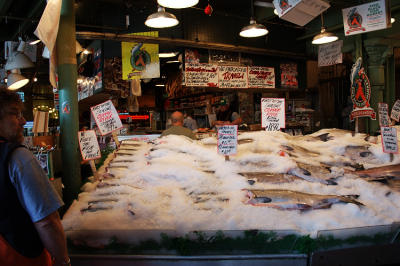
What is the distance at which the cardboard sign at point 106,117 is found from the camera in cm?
338

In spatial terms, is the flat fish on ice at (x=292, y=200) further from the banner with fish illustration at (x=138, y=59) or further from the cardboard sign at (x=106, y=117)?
the banner with fish illustration at (x=138, y=59)

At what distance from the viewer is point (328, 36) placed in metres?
6.40

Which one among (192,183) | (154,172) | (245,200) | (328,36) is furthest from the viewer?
(328,36)

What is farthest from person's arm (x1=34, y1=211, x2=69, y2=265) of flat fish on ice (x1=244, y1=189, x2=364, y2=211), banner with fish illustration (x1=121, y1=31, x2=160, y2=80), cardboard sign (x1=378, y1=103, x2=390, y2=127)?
banner with fish illustration (x1=121, y1=31, x2=160, y2=80)

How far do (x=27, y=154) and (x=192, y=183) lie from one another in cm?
140

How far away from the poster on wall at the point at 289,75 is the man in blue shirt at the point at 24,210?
8.61 metres

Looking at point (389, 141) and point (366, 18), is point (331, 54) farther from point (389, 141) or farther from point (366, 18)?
point (389, 141)

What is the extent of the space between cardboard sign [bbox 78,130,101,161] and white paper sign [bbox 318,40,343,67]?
23.4 ft

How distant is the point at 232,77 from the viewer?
8219 millimetres

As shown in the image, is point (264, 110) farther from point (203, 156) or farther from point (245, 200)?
point (245, 200)

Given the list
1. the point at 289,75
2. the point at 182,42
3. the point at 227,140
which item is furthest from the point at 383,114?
the point at 289,75

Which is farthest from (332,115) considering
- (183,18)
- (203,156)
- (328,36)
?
(203,156)

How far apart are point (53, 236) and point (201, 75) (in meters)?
6.59

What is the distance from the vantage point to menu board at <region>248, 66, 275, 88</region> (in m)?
8.63
